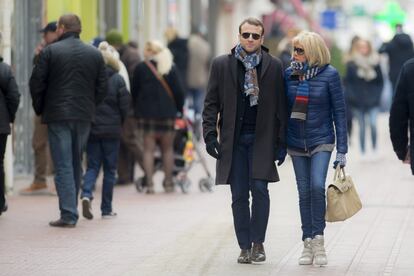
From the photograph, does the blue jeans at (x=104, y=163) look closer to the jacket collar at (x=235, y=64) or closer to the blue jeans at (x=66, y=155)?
the blue jeans at (x=66, y=155)

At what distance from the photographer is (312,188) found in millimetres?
11188

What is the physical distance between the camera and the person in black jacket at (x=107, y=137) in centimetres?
1473

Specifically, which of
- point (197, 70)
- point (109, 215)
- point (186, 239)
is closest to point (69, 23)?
point (109, 215)

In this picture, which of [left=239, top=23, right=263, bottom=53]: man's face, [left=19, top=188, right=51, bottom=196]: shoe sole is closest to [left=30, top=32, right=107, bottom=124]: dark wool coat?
[left=239, top=23, right=263, bottom=53]: man's face

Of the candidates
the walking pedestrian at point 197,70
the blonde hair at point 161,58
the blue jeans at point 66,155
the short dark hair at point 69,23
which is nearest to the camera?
the blue jeans at point 66,155

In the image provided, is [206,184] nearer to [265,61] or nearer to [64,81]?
[64,81]

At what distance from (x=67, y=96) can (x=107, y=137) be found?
1.14m

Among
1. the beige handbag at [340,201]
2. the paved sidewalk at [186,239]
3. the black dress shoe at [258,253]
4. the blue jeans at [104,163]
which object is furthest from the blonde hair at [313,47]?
the blue jeans at [104,163]

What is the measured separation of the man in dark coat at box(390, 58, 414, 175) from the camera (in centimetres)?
1066

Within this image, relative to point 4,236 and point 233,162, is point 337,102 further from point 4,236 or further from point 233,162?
point 4,236

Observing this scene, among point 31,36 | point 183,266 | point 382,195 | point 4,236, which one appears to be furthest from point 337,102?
point 31,36

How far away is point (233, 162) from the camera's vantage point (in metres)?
11.2

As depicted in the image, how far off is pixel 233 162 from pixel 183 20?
84.5 ft

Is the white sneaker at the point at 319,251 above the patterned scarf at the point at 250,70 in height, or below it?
below
